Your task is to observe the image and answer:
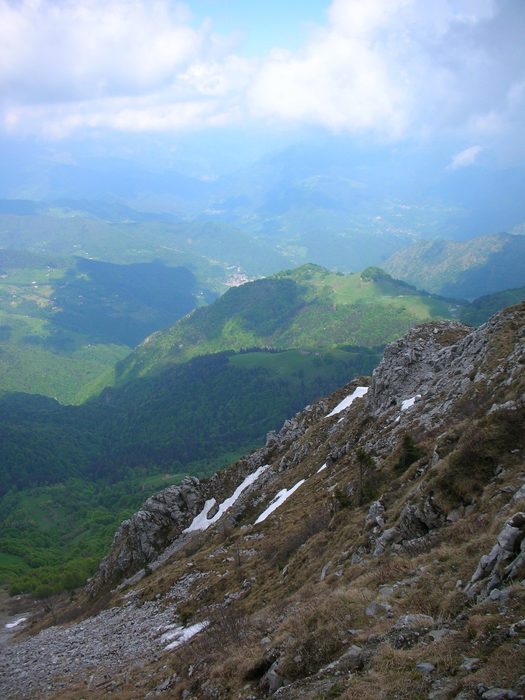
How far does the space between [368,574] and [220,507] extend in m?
58.1

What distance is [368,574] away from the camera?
21.9 m

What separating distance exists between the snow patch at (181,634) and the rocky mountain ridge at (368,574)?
165mm

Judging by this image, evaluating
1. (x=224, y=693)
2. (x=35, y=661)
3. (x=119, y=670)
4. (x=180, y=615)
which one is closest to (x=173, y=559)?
(x=35, y=661)

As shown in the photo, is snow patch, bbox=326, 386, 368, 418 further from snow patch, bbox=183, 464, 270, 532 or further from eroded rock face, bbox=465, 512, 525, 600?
eroded rock face, bbox=465, 512, 525, 600

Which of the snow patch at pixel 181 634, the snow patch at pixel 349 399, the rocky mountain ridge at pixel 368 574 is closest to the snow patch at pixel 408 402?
the rocky mountain ridge at pixel 368 574

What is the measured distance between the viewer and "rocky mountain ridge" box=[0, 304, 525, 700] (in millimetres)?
14180

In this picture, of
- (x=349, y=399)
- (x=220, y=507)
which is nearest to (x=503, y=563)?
(x=220, y=507)

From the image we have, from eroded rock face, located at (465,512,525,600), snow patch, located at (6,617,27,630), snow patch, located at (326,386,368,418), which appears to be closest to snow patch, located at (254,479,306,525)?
snow patch, located at (326,386,368,418)

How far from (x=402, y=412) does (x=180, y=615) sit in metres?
27.5

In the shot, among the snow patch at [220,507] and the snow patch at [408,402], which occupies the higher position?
the snow patch at [408,402]

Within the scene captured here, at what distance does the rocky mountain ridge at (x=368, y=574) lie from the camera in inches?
558

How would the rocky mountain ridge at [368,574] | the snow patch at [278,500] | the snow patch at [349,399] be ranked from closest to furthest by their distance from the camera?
the rocky mountain ridge at [368,574]
the snow patch at [278,500]
the snow patch at [349,399]

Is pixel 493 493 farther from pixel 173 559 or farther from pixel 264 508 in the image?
pixel 173 559

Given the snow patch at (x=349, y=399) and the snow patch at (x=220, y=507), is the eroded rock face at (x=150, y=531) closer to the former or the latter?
the snow patch at (x=220, y=507)
